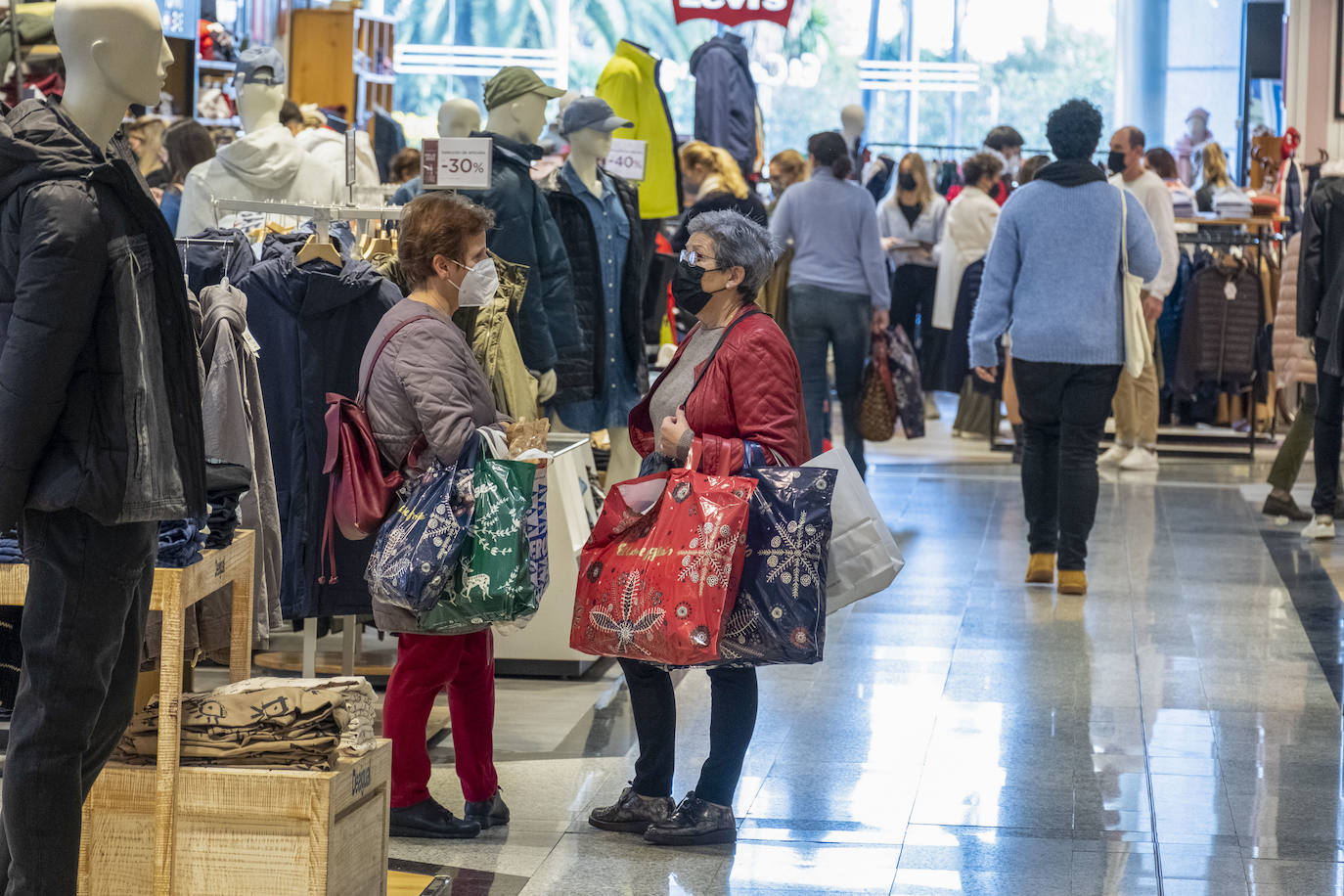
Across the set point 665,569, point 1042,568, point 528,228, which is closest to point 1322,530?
point 1042,568

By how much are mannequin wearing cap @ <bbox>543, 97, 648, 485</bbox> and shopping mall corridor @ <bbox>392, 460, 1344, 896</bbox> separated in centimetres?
108

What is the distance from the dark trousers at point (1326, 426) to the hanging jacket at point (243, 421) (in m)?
4.97

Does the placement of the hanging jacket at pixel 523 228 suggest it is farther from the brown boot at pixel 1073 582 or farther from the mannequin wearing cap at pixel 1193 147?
the mannequin wearing cap at pixel 1193 147

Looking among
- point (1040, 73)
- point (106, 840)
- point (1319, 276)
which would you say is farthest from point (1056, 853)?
point (1040, 73)

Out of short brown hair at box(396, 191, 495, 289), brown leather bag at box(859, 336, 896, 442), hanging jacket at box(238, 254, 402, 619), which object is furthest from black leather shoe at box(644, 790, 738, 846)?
brown leather bag at box(859, 336, 896, 442)

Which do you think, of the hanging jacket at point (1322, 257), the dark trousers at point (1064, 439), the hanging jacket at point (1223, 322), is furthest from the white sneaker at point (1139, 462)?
the dark trousers at point (1064, 439)

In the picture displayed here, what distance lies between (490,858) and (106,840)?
883 mm

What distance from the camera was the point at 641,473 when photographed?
389 centimetres

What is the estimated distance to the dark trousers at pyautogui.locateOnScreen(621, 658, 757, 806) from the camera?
3740 millimetres

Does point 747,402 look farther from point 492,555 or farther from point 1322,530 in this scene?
point 1322,530

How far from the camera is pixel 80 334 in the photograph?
99.1 inches

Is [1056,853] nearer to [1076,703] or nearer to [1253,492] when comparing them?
[1076,703]

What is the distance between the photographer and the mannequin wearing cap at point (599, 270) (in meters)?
5.82

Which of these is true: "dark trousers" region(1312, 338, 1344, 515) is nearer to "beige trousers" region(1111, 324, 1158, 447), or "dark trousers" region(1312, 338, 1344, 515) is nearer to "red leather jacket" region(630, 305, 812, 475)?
"beige trousers" region(1111, 324, 1158, 447)
